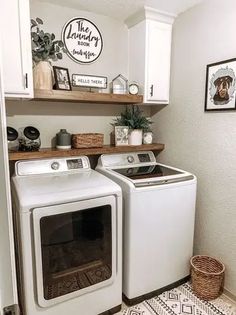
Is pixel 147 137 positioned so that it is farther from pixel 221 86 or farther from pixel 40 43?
pixel 40 43

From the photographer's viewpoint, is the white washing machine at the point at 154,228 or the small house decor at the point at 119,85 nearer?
the white washing machine at the point at 154,228

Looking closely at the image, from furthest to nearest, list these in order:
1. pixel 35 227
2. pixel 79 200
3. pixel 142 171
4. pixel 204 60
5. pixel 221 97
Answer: pixel 142 171 → pixel 204 60 → pixel 221 97 → pixel 79 200 → pixel 35 227

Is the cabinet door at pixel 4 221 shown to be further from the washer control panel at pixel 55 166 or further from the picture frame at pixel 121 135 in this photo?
the picture frame at pixel 121 135

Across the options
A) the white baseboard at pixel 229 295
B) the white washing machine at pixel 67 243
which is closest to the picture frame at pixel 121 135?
the white washing machine at pixel 67 243

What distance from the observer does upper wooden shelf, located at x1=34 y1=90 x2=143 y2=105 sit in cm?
180

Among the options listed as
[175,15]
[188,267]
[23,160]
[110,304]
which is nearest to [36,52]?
[23,160]

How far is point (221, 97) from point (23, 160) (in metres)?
1.63

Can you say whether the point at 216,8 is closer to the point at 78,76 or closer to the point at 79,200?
the point at 78,76

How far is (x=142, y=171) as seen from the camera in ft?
6.99

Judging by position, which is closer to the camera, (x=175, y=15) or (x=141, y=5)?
(x=141, y=5)

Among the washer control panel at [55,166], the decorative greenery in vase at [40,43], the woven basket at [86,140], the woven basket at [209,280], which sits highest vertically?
the decorative greenery in vase at [40,43]

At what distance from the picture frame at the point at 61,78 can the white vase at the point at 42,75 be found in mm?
94

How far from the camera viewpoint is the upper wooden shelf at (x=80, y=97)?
1.80m

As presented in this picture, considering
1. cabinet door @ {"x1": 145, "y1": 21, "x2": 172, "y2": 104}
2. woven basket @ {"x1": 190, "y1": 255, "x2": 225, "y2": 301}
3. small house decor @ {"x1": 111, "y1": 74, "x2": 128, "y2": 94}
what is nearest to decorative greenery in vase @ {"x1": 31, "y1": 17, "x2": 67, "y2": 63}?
small house decor @ {"x1": 111, "y1": 74, "x2": 128, "y2": 94}
